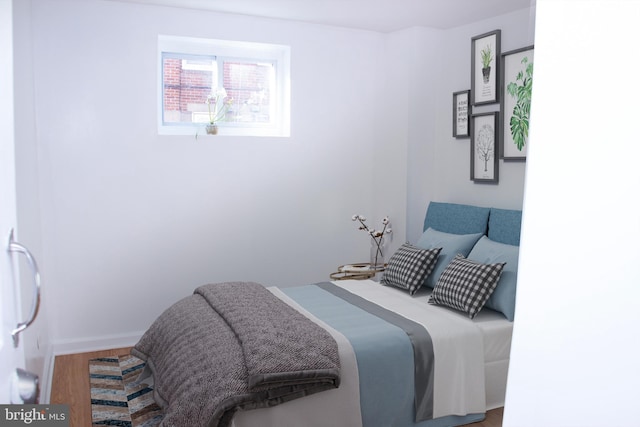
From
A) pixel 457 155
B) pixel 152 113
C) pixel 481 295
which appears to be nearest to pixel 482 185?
pixel 457 155

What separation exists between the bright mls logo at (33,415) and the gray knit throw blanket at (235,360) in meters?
0.79

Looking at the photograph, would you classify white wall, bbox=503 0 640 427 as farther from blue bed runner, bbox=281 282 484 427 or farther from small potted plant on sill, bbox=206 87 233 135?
small potted plant on sill, bbox=206 87 233 135

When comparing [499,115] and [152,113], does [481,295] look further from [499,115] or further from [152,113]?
[152,113]

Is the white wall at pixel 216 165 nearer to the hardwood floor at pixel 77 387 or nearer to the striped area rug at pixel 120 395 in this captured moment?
the hardwood floor at pixel 77 387

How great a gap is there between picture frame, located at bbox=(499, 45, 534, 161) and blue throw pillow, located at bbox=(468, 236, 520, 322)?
0.68 meters

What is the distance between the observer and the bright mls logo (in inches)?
46.8

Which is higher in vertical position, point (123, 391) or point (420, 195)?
point (420, 195)

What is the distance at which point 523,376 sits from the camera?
685 millimetres

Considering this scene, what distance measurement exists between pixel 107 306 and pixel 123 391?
2.94 feet

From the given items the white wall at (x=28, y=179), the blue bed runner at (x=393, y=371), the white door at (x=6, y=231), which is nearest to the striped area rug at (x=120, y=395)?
the white wall at (x=28, y=179)

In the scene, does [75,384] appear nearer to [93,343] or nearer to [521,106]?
[93,343]

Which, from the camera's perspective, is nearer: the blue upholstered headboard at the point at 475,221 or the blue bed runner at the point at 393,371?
the blue bed runner at the point at 393,371

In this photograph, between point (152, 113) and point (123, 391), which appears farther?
point (152, 113)

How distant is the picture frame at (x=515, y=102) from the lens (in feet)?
11.8
